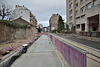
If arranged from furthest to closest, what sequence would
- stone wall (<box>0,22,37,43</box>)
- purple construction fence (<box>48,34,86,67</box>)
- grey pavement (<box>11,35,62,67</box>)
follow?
stone wall (<box>0,22,37,43</box>)
grey pavement (<box>11,35,62,67</box>)
purple construction fence (<box>48,34,86,67</box>)

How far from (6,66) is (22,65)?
752 millimetres

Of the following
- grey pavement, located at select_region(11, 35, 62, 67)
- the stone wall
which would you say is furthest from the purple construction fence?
the stone wall

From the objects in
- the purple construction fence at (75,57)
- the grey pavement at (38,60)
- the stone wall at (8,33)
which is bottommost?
the grey pavement at (38,60)

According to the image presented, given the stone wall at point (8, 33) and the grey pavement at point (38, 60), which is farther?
the stone wall at point (8, 33)

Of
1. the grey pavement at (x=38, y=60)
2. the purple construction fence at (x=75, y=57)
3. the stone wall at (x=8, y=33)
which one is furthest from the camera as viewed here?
the stone wall at (x=8, y=33)

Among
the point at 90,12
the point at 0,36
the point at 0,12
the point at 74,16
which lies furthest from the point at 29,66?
the point at 74,16

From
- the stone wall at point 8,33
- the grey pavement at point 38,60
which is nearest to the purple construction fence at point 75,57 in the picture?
the grey pavement at point 38,60

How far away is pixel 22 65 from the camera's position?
373cm

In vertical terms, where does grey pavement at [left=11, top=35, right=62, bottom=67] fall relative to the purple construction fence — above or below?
below

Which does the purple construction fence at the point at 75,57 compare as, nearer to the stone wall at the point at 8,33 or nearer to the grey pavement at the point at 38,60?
the grey pavement at the point at 38,60

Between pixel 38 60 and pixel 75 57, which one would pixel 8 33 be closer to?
pixel 38 60

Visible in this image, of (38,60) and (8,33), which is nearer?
(38,60)

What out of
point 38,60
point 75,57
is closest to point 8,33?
point 38,60

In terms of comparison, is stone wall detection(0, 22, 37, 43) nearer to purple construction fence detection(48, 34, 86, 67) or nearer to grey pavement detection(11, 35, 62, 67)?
grey pavement detection(11, 35, 62, 67)
